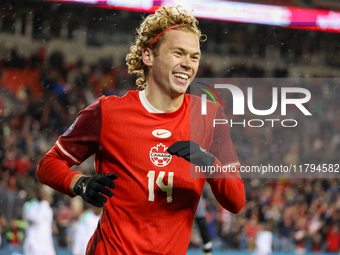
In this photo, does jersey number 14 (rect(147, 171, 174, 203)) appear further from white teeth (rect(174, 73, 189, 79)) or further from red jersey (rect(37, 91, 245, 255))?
white teeth (rect(174, 73, 189, 79))

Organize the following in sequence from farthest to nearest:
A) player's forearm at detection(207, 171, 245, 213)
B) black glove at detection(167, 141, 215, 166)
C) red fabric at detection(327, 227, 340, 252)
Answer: red fabric at detection(327, 227, 340, 252)
player's forearm at detection(207, 171, 245, 213)
black glove at detection(167, 141, 215, 166)

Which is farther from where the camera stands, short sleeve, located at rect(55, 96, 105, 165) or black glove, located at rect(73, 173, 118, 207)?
short sleeve, located at rect(55, 96, 105, 165)

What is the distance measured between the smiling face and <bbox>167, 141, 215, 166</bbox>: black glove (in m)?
0.42

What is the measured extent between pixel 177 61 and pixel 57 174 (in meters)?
0.88

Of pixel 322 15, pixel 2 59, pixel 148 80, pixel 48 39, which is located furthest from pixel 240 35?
pixel 148 80

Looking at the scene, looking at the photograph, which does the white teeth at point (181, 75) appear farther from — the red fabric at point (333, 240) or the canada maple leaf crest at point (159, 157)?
the red fabric at point (333, 240)

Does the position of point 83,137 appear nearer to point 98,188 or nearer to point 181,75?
point 98,188

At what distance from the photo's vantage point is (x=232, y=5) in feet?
46.0

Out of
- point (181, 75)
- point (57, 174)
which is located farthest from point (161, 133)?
point (57, 174)

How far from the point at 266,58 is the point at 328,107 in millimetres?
2974

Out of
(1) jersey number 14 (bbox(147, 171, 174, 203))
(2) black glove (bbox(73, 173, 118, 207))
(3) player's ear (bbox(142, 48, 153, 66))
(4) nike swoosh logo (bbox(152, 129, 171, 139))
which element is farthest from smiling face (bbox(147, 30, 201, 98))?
(2) black glove (bbox(73, 173, 118, 207))

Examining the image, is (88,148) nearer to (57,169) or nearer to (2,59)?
(57,169)

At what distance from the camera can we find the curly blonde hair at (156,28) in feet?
8.18

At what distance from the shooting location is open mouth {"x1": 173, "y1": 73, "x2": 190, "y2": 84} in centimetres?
240
